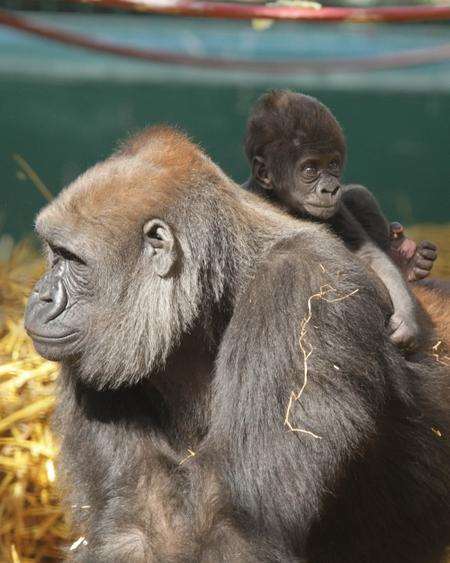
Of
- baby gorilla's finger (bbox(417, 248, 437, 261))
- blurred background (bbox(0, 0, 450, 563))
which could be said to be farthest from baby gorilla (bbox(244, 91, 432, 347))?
blurred background (bbox(0, 0, 450, 563))

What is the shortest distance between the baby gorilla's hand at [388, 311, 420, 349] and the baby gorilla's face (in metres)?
0.62

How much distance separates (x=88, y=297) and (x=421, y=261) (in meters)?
1.68

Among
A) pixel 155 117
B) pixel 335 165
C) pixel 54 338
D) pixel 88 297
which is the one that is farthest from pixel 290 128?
pixel 155 117

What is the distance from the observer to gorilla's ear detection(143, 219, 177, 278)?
9.62ft

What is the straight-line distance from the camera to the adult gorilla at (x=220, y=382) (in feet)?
9.20

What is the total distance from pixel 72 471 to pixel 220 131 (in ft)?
12.2

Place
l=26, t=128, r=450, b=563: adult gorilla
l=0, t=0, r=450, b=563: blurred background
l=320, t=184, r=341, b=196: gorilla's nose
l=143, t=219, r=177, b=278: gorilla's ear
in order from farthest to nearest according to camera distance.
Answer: l=0, t=0, r=450, b=563: blurred background → l=320, t=184, r=341, b=196: gorilla's nose → l=143, t=219, r=177, b=278: gorilla's ear → l=26, t=128, r=450, b=563: adult gorilla

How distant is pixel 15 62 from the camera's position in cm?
654

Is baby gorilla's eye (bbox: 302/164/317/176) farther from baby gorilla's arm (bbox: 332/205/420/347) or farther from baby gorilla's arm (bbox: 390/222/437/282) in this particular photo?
baby gorilla's arm (bbox: 390/222/437/282)

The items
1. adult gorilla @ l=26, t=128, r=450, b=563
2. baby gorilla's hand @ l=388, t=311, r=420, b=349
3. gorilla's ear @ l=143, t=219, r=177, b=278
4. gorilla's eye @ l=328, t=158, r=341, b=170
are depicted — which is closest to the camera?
adult gorilla @ l=26, t=128, r=450, b=563

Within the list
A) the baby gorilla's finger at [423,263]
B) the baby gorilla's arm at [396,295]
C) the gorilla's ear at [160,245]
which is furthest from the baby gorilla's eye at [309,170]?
the gorilla's ear at [160,245]

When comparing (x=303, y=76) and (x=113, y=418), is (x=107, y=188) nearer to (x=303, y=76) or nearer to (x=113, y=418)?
(x=113, y=418)

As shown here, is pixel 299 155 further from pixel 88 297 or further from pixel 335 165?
pixel 88 297

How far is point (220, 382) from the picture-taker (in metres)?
2.93
